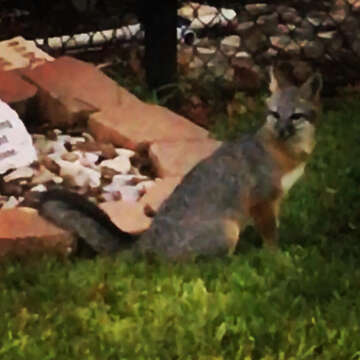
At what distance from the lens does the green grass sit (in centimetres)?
258

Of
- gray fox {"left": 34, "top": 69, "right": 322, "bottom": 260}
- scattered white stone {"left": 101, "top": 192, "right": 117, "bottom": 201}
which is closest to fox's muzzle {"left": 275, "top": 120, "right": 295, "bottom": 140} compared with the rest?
gray fox {"left": 34, "top": 69, "right": 322, "bottom": 260}

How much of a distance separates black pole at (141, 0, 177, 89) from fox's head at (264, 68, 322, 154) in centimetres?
108

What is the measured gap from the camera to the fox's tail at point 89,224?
120 inches

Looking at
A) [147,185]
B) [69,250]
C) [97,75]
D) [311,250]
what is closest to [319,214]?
[311,250]

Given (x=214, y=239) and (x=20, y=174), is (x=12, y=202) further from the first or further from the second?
(x=214, y=239)

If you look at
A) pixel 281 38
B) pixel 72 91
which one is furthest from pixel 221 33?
pixel 72 91

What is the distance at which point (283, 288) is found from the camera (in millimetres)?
2850

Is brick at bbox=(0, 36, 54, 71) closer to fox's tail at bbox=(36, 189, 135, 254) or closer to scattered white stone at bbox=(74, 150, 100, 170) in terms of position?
scattered white stone at bbox=(74, 150, 100, 170)

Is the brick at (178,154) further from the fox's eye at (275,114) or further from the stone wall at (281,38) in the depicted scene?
the stone wall at (281,38)

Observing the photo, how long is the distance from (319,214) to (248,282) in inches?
22.7

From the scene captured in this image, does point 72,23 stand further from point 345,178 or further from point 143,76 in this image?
point 345,178

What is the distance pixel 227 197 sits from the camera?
10.2ft

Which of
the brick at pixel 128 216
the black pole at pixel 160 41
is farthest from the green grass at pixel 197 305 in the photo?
the black pole at pixel 160 41

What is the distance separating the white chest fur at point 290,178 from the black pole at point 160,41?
3.77 feet
